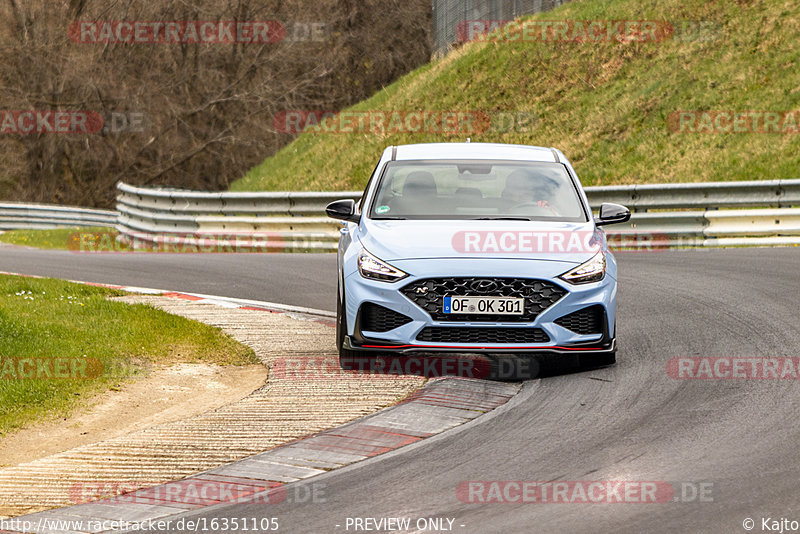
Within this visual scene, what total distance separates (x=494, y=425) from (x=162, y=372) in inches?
132

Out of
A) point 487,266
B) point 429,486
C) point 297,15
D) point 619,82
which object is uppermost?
point 297,15

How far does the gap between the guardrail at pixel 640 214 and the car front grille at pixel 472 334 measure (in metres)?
10.4

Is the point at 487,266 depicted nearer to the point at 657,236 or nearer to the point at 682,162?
the point at 657,236

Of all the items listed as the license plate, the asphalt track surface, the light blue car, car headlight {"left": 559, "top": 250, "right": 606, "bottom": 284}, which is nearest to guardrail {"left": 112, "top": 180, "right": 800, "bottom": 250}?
the asphalt track surface

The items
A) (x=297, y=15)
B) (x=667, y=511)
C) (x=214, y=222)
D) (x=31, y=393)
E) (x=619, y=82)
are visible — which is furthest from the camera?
(x=297, y=15)

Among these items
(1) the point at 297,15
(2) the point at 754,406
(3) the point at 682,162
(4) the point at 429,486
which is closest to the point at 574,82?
(3) the point at 682,162

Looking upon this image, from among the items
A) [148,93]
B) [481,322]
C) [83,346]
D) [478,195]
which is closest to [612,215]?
[478,195]

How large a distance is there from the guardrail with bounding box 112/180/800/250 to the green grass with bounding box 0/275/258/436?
7893 millimetres

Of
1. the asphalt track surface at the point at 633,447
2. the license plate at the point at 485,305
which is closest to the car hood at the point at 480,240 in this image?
the license plate at the point at 485,305

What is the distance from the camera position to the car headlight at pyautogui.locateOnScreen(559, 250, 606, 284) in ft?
27.6

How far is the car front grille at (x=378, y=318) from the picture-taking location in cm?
839

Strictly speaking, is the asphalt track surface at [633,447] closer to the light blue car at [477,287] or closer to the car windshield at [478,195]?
the light blue car at [477,287]

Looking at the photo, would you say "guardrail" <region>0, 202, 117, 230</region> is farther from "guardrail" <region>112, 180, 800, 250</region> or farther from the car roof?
the car roof

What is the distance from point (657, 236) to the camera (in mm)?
18516
